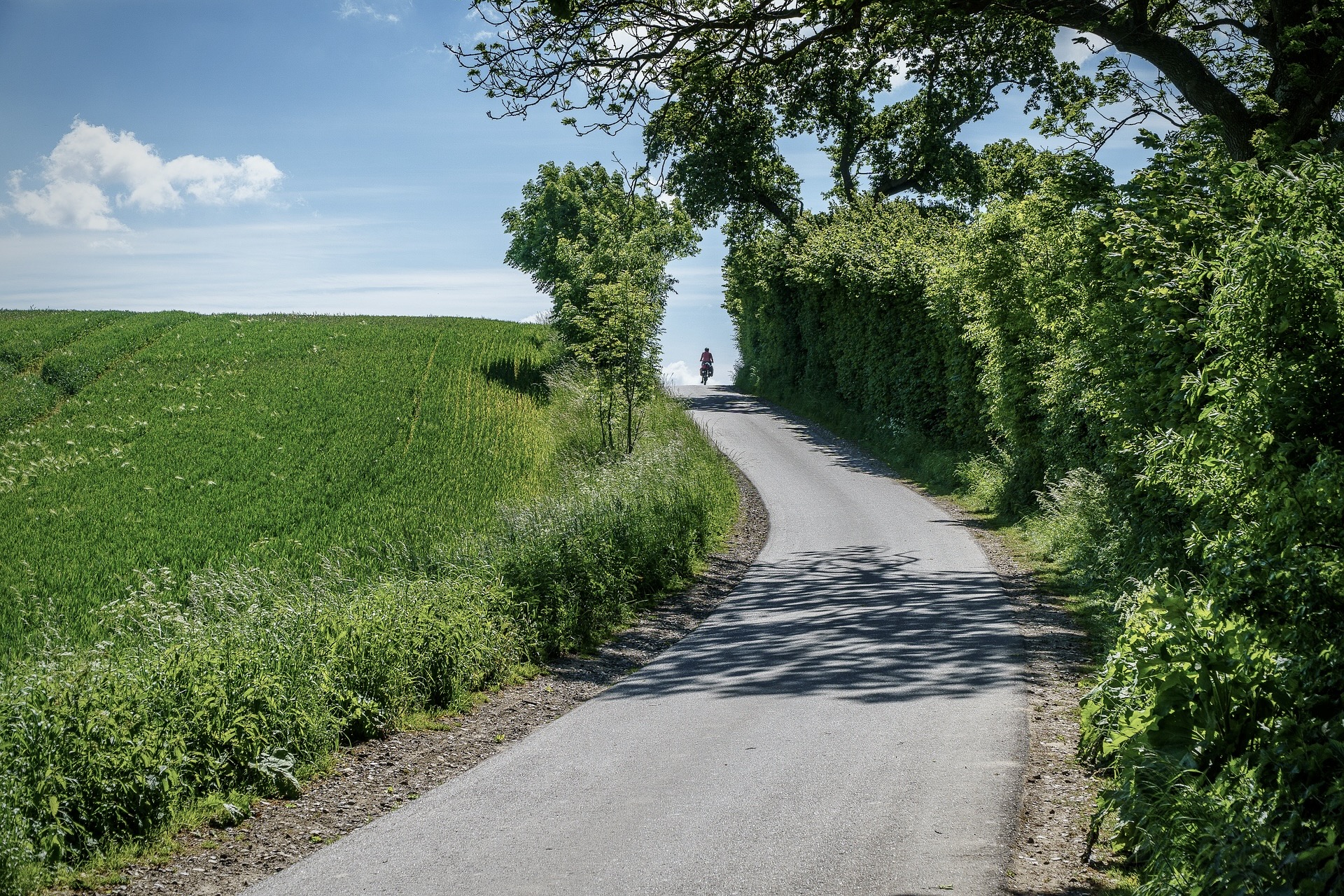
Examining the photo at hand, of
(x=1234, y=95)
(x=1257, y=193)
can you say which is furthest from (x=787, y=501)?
(x=1257, y=193)

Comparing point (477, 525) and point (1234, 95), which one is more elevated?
point (1234, 95)

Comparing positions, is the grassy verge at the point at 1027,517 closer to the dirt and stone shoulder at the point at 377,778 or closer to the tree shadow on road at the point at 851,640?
the tree shadow on road at the point at 851,640

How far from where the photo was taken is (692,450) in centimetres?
2236

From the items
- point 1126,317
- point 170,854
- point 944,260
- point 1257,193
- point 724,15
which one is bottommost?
point 170,854

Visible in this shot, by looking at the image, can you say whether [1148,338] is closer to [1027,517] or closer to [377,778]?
[377,778]

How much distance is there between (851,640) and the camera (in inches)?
435

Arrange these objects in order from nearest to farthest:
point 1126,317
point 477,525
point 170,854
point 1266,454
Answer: point 1266,454 → point 170,854 → point 1126,317 → point 477,525

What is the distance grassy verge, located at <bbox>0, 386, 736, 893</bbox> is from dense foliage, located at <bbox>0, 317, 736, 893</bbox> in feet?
0.06

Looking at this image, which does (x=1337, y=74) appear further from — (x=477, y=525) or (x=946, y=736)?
(x=477, y=525)

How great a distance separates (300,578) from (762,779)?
9122 millimetres

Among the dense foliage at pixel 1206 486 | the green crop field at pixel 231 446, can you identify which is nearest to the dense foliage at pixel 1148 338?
the dense foliage at pixel 1206 486

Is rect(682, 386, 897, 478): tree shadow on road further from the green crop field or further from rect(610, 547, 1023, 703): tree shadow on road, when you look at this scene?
rect(610, 547, 1023, 703): tree shadow on road

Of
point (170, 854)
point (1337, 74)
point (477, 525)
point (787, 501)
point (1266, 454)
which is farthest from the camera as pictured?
point (787, 501)

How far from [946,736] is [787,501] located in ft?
45.7
